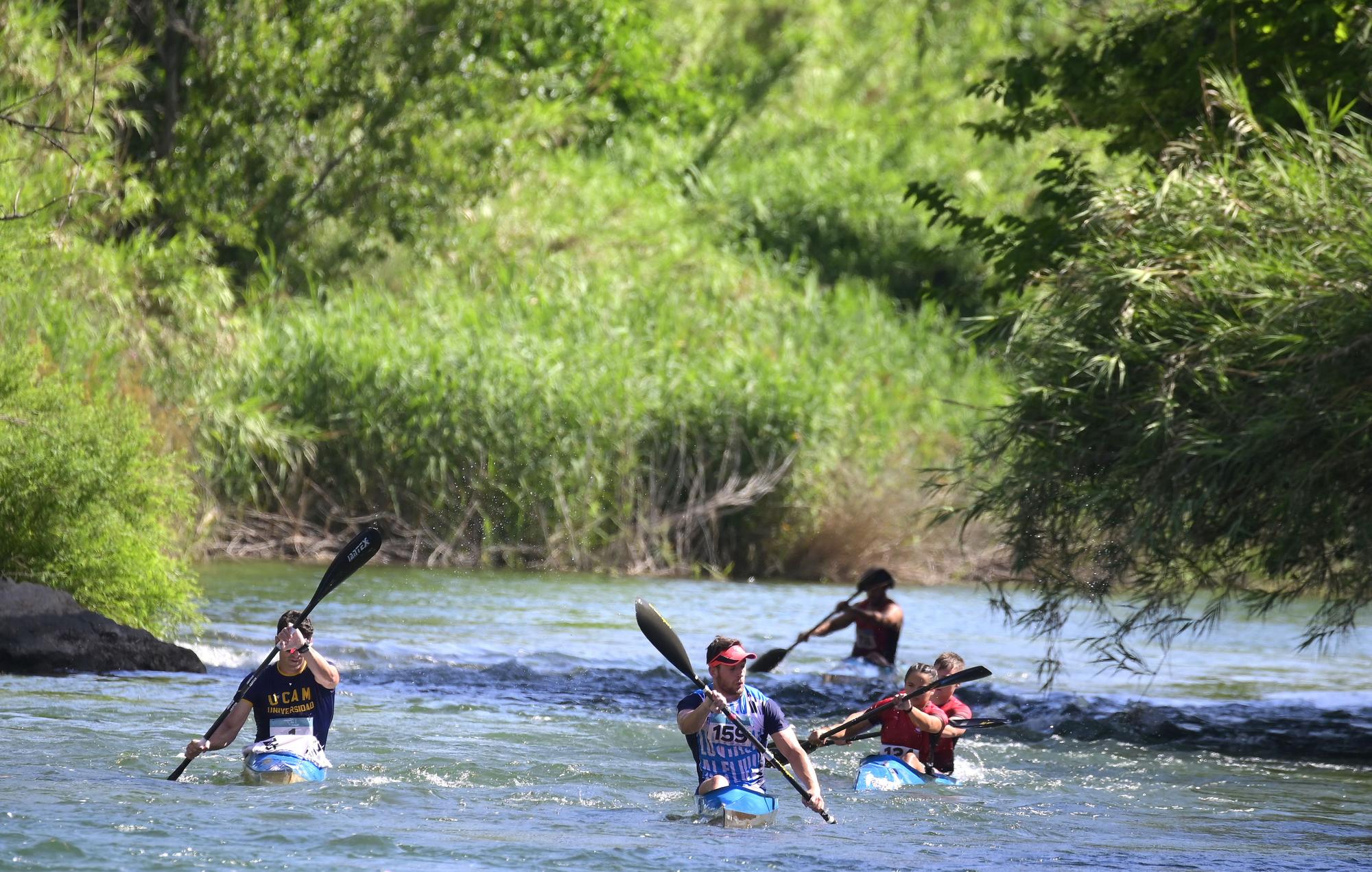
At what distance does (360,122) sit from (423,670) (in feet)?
47.6

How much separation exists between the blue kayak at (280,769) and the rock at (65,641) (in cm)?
422

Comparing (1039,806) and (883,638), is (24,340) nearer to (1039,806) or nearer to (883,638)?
(883,638)

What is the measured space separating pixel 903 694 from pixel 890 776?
0.50 metres

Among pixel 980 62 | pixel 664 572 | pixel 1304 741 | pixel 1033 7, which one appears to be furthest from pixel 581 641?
pixel 980 62

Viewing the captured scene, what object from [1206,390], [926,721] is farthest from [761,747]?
[1206,390]

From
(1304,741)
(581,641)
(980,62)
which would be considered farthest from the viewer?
(980,62)

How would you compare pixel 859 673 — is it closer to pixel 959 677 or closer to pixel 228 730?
pixel 959 677

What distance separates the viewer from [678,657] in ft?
30.7

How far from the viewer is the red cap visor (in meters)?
8.84

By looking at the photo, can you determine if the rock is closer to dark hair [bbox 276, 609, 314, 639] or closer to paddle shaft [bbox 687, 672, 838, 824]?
dark hair [bbox 276, 609, 314, 639]

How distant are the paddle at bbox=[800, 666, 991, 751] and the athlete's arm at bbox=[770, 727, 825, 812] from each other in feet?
1.89

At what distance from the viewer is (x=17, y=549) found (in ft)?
45.6

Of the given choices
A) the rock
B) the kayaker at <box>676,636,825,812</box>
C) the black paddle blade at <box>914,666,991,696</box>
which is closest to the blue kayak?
the kayaker at <box>676,636,825,812</box>

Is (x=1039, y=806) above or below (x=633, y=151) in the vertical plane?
below
